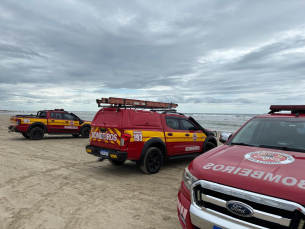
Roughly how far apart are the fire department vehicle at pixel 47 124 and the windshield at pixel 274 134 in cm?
1146

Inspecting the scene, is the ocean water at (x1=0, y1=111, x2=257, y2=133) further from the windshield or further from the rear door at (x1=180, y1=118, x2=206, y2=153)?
the windshield

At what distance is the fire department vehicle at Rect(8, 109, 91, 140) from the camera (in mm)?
11891

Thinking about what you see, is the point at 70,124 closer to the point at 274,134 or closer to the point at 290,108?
the point at 290,108

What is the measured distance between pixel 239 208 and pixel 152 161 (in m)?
4.08

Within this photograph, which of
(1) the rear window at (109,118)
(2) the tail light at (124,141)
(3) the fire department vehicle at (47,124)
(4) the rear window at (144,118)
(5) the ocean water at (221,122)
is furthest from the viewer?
(5) the ocean water at (221,122)

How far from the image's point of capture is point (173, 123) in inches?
263

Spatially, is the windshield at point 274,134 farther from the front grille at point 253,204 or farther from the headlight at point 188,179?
the front grille at point 253,204

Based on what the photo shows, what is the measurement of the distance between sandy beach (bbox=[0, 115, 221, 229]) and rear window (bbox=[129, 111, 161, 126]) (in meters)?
1.34

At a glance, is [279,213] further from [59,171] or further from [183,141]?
[59,171]

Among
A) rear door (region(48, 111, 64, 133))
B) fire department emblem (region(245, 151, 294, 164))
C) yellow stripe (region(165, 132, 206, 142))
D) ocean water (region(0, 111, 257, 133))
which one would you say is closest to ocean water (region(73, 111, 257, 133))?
ocean water (region(0, 111, 257, 133))

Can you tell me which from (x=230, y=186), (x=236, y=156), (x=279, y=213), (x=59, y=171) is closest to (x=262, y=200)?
(x=279, y=213)

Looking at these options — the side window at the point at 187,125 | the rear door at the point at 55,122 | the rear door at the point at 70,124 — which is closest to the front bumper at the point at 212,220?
the side window at the point at 187,125

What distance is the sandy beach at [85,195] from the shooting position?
11.2 feet

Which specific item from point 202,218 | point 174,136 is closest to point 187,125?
point 174,136
